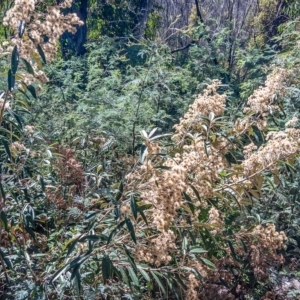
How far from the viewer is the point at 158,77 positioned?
625cm

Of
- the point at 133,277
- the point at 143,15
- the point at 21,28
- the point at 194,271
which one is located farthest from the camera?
the point at 143,15

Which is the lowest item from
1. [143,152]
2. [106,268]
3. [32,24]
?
[106,268]

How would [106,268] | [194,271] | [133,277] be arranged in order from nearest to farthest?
1. [106,268]
2. [133,277]
3. [194,271]

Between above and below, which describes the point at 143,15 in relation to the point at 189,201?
below

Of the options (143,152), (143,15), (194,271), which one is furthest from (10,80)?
(143,15)

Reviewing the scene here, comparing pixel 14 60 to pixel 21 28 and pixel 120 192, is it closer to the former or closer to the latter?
pixel 21 28

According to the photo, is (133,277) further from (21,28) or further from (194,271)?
(21,28)

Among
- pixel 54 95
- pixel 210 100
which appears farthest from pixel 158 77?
pixel 210 100

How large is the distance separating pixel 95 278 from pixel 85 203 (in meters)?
0.53

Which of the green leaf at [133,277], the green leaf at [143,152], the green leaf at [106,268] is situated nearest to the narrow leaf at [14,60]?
the green leaf at [143,152]

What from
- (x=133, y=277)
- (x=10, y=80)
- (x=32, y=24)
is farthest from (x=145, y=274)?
(x=32, y=24)

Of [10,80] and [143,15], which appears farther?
[143,15]

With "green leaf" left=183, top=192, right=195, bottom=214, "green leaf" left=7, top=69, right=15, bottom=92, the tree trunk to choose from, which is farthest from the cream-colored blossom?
the tree trunk

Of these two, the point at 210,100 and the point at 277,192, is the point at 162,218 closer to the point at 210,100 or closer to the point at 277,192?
the point at 210,100
